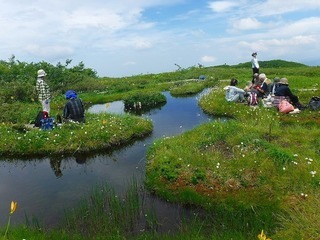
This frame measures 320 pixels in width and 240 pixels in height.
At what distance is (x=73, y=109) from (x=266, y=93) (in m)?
11.6

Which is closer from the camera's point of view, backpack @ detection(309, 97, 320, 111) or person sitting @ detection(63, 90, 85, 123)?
person sitting @ detection(63, 90, 85, 123)

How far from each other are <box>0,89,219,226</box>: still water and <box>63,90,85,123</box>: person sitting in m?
2.88

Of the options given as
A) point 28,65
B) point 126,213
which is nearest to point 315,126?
point 126,213

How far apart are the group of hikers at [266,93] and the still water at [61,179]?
505 cm

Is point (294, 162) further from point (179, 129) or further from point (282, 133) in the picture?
point (179, 129)

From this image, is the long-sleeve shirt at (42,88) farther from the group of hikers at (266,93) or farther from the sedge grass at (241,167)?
the group of hikers at (266,93)

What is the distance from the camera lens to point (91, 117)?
18891 mm

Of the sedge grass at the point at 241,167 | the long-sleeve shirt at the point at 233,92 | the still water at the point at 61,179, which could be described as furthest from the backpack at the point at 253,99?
the still water at the point at 61,179

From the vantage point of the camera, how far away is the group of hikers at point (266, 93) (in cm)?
1823

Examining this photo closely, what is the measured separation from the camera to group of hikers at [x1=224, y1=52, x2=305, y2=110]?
1823cm

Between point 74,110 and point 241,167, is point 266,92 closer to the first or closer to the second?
point 241,167

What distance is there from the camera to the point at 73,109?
55.3ft

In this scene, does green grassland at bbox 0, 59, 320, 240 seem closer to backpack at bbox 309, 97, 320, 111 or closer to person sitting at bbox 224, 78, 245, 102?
backpack at bbox 309, 97, 320, 111

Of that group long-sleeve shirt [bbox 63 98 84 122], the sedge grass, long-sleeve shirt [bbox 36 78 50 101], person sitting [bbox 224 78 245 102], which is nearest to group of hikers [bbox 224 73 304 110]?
person sitting [bbox 224 78 245 102]
